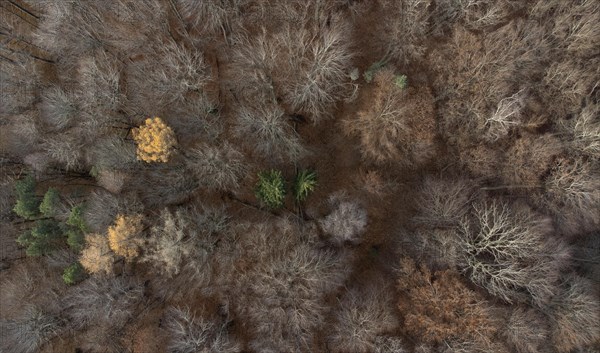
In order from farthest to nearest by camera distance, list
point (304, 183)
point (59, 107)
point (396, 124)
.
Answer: point (59, 107), point (304, 183), point (396, 124)

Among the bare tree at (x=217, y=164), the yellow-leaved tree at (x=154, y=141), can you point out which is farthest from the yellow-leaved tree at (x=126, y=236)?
the bare tree at (x=217, y=164)

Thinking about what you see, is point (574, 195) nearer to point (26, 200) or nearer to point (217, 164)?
point (217, 164)

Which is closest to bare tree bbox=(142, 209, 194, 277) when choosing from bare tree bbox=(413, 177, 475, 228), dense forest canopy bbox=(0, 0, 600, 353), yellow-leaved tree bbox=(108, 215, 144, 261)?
dense forest canopy bbox=(0, 0, 600, 353)

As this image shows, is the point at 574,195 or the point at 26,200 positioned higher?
the point at 574,195

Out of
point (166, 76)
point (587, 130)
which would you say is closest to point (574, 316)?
point (587, 130)

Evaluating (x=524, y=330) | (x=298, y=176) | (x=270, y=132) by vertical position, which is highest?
(x=270, y=132)

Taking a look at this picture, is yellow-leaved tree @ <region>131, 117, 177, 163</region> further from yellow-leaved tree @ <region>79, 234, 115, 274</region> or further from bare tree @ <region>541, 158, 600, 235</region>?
bare tree @ <region>541, 158, 600, 235</region>
